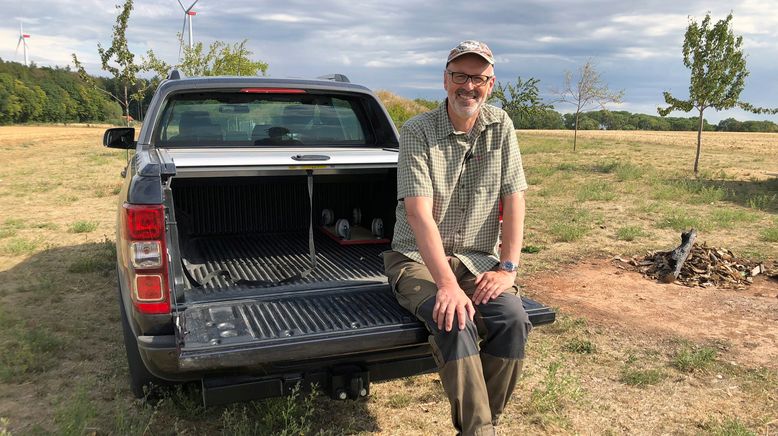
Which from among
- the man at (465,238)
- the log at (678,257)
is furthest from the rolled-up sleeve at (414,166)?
the log at (678,257)

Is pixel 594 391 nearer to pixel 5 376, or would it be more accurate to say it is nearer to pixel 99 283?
pixel 5 376

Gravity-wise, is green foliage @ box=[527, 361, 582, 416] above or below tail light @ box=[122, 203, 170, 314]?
below

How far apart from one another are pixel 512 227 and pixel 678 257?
4303mm

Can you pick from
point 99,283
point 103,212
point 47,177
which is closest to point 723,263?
point 99,283

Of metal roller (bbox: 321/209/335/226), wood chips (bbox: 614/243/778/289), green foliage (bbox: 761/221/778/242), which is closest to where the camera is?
metal roller (bbox: 321/209/335/226)

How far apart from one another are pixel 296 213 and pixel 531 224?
202 inches

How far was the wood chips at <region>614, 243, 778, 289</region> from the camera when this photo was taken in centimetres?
641

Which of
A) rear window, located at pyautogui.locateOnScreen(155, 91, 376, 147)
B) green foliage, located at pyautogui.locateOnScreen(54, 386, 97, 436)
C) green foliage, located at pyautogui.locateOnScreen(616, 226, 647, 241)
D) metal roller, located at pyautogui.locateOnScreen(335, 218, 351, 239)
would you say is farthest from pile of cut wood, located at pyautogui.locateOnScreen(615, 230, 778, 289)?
green foliage, located at pyautogui.locateOnScreen(54, 386, 97, 436)

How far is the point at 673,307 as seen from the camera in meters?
5.65

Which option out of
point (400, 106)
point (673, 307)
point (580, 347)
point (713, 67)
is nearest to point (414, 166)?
point (580, 347)

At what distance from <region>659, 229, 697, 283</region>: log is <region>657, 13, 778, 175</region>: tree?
12842 mm

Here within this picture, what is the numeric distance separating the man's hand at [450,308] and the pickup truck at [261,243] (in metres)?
0.19

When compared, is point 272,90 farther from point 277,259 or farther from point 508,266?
point 508,266

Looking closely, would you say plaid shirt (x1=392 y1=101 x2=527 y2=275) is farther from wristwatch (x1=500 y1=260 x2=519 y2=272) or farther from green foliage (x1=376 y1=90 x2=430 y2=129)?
green foliage (x1=376 y1=90 x2=430 y2=129)
